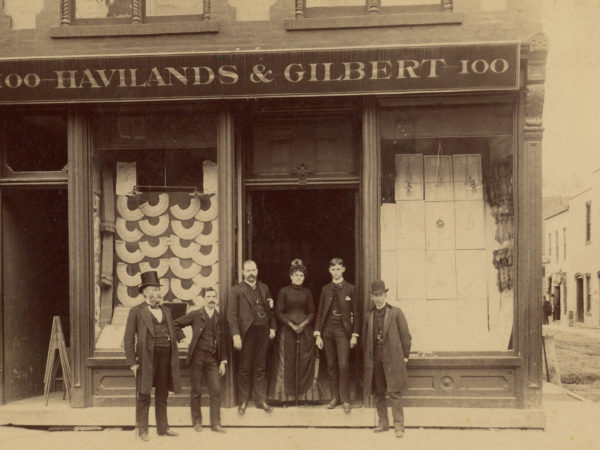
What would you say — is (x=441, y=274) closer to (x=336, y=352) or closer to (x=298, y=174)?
(x=336, y=352)

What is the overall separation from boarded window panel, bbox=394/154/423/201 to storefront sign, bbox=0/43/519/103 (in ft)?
3.27

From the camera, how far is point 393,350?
8117mm

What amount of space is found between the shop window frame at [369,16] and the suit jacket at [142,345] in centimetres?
398

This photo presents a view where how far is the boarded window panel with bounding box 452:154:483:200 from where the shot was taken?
30.0 feet

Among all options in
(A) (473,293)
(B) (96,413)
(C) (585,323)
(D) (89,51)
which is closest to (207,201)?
(D) (89,51)

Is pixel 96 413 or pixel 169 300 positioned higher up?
pixel 169 300

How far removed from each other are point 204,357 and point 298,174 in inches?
104

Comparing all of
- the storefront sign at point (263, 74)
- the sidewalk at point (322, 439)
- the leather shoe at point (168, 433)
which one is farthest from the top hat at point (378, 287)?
the leather shoe at point (168, 433)

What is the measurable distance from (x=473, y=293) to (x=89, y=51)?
5827mm

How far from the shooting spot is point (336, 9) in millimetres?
8969

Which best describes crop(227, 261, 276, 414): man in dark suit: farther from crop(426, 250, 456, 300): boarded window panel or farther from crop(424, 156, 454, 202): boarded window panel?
crop(424, 156, 454, 202): boarded window panel

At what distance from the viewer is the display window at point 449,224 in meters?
8.88

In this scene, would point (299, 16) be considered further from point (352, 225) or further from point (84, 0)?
point (352, 225)

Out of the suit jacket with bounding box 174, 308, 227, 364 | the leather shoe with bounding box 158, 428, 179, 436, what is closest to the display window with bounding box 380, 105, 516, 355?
the suit jacket with bounding box 174, 308, 227, 364
